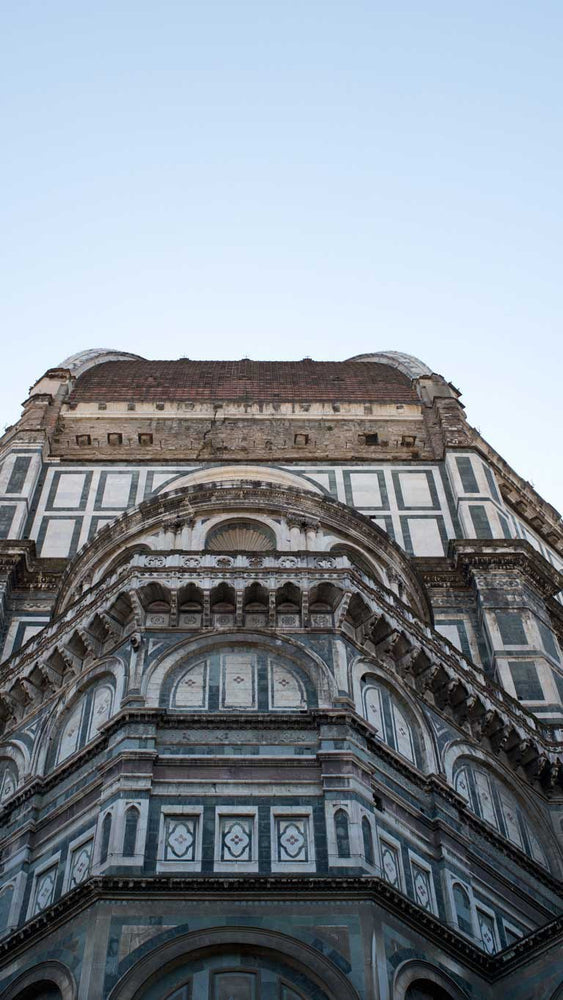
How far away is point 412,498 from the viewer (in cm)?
3162

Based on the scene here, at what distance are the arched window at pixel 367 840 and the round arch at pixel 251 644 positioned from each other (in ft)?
6.73

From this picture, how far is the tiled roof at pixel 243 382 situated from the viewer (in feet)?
122

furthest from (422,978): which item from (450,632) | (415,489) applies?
(415,489)

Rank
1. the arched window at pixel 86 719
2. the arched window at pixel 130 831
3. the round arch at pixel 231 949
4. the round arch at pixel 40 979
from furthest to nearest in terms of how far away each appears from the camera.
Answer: the arched window at pixel 86 719 → the arched window at pixel 130 831 → the round arch at pixel 40 979 → the round arch at pixel 231 949

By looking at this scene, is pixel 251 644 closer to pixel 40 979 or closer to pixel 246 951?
pixel 246 951

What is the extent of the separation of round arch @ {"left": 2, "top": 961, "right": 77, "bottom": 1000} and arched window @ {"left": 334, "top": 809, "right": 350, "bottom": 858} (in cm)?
369

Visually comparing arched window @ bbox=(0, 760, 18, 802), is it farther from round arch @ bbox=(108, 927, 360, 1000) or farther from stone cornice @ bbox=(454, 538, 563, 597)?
stone cornice @ bbox=(454, 538, 563, 597)

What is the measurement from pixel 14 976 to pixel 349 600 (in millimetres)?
7721

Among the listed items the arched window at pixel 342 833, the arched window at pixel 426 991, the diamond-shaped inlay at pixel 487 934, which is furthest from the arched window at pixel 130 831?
the diamond-shaped inlay at pixel 487 934

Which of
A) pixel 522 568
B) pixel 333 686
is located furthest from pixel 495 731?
pixel 522 568

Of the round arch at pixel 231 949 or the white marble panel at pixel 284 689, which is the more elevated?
the white marble panel at pixel 284 689

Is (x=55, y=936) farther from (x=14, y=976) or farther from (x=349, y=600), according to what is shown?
(x=349, y=600)

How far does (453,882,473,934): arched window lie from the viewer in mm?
16656

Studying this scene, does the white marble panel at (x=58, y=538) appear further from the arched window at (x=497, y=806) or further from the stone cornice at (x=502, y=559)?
the arched window at (x=497, y=806)
